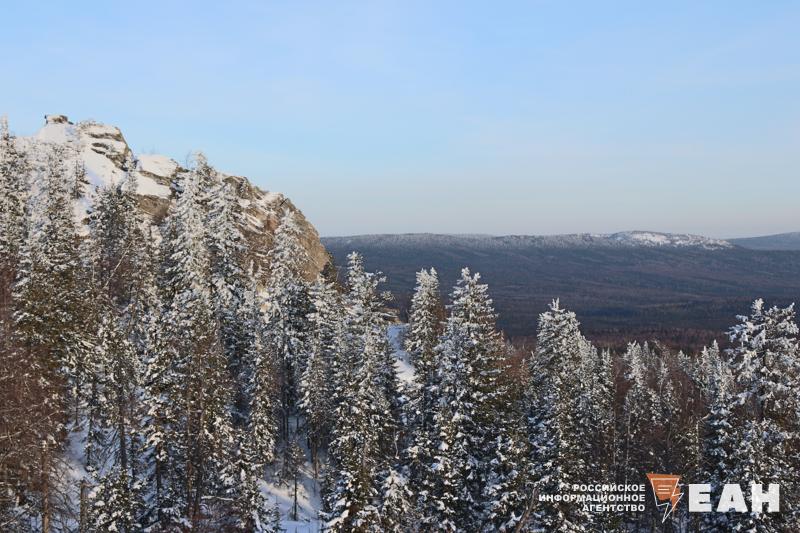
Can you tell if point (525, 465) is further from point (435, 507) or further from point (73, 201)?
point (73, 201)

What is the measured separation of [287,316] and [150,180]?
49.8m

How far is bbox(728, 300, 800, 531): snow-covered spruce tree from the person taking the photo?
2420 centimetres

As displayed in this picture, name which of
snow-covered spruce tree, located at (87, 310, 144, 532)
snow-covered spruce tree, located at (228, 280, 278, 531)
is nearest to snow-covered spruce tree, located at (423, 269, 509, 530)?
snow-covered spruce tree, located at (228, 280, 278, 531)

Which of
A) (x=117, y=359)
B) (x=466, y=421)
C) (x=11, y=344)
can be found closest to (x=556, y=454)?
(x=466, y=421)

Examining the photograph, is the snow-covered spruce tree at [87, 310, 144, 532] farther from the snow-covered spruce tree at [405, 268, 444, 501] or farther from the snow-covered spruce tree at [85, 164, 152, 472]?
the snow-covered spruce tree at [405, 268, 444, 501]

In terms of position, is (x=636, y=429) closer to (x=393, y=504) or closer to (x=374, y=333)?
(x=374, y=333)

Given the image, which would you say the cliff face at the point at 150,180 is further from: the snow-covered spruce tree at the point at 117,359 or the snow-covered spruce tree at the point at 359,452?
the snow-covered spruce tree at the point at 359,452

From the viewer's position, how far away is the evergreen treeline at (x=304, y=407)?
24328 millimetres

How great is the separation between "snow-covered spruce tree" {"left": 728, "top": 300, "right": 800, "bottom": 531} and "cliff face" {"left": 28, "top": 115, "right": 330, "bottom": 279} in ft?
188

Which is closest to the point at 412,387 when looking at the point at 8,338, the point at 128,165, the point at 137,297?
the point at 137,297

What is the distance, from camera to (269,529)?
30562 millimetres

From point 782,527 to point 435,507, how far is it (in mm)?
16762

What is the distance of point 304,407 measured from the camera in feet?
148

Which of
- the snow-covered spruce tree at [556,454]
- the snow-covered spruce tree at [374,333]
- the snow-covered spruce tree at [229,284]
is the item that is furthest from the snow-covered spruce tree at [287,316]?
the snow-covered spruce tree at [556,454]
